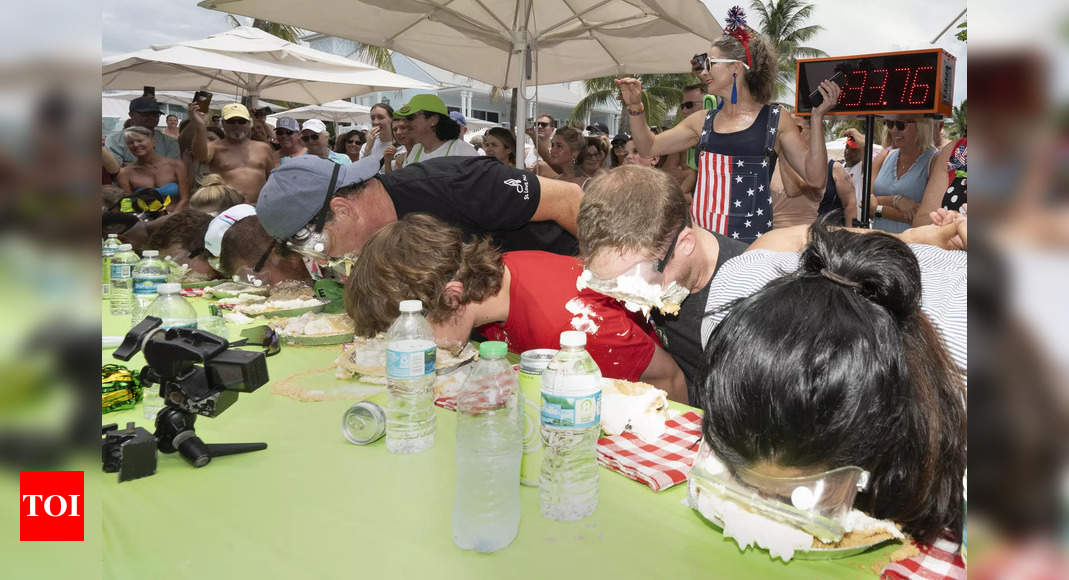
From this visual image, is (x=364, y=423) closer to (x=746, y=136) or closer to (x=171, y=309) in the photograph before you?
(x=171, y=309)

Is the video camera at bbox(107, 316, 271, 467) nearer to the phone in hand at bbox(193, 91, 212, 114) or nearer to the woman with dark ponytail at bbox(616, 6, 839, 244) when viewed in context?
the woman with dark ponytail at bbox(616, 6, 839, 244)

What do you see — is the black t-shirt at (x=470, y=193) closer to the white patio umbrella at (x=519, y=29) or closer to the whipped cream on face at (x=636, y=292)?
the whipped cream on face at (x=636, y=292)

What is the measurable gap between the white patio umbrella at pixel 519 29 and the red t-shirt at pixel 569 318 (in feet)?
10.6

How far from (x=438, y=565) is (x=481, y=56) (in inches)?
244

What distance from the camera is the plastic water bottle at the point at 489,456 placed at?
3.69 ft

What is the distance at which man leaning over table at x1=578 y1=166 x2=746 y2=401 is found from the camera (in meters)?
1.75

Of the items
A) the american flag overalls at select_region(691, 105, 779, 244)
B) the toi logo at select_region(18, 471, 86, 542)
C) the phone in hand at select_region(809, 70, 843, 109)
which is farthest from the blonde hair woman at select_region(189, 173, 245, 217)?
the toi logo at select_region(18, 471, 86, 542)

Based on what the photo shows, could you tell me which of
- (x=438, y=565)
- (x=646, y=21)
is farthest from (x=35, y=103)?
(x=646, y=21)

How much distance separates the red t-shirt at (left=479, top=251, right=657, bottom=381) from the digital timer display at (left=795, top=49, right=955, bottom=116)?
165 centimetres

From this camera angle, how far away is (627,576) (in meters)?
1.02

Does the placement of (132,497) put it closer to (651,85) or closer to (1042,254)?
(1042,254)

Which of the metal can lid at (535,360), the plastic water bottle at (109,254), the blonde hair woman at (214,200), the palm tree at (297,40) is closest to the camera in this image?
the metal can lid at (535,360)

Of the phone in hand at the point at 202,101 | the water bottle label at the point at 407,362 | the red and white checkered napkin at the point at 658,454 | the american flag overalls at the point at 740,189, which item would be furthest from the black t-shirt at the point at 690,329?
the phone in hand at the point at 202,101

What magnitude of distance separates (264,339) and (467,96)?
90.0 feet
